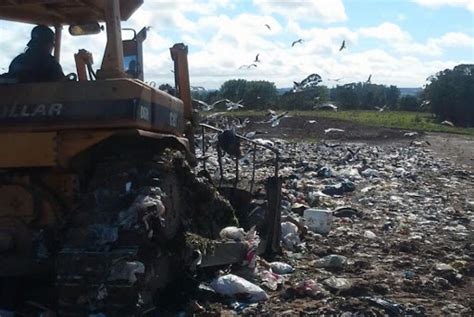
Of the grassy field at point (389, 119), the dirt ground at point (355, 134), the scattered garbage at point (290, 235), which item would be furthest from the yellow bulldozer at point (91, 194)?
the grassy field at point (389, 119)

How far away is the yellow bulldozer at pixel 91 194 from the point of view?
3.76 metres

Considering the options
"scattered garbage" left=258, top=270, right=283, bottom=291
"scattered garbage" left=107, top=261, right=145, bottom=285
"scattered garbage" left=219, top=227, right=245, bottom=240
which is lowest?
"scattered garbage" left=258, top=270, right=283, bottom=291

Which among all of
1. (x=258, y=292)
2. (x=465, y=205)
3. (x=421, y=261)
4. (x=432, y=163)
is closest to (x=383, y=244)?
(x=421, y=261)

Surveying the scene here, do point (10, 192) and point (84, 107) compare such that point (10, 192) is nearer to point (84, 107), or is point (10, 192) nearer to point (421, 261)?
point (84, 107)

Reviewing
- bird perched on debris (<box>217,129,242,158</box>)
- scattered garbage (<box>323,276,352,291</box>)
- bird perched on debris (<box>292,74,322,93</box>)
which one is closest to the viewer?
scattered garbage (<box>323,276,352,291</box>)

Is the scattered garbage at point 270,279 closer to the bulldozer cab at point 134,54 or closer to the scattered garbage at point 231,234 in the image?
the scattered garbage at point 231,234

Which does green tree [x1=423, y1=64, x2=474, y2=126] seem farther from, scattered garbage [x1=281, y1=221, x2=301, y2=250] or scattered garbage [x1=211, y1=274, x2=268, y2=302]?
scattered garbage [x1=211, y1=274, x2=268, y2=302]

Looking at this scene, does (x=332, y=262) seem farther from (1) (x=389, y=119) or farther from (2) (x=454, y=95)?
(2) (x=454, y=95)

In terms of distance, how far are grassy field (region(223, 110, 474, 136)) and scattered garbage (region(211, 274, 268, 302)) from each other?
77.1ft

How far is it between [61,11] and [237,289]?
2.24 m

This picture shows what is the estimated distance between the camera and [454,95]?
124 ft

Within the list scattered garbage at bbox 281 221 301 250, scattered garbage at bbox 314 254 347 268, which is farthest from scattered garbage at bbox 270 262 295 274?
scattered garbage at bbox 281 221 301 250

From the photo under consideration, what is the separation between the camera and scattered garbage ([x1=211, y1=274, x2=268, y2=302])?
4.93 meters

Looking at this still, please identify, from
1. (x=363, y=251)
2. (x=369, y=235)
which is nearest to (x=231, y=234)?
(x=363, y=251)
